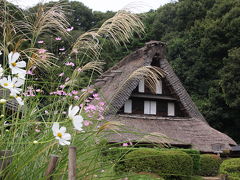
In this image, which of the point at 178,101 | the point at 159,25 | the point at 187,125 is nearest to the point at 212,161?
the point at 187,125

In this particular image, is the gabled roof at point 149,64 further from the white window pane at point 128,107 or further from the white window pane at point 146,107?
the white window pane at point 146,107

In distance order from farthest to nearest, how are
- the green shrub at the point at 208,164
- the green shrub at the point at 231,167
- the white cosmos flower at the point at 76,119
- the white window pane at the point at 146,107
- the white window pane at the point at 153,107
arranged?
the white window pane at the point at 153,107
the white window pane at the point at 146,107
the green shrub at the point at 208,164
the green shrub at the point at 231,167
the white cosmos flower at the point at 76,119

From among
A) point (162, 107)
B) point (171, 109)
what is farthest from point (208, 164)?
point (162, 107)

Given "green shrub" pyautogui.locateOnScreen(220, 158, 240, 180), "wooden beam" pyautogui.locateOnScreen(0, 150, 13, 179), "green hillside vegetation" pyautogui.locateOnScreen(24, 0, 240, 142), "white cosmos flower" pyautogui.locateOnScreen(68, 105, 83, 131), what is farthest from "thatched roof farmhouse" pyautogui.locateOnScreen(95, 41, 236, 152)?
"white cosmos flower" pyautogui.locateOnScreen(68, 105, 83, 131)

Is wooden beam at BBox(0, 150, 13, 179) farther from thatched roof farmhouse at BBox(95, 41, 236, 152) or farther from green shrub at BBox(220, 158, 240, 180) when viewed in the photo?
thatched roof farmhouse at BBox(95, 41, 236, 152)

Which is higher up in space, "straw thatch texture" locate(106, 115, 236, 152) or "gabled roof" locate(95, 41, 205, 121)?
"gabled roof" locate(95, 41, 205, 121)

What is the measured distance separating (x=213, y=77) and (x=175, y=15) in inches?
258

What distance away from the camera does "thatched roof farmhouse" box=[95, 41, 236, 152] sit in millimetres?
13308

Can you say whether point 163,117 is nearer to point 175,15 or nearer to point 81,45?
point 81,45

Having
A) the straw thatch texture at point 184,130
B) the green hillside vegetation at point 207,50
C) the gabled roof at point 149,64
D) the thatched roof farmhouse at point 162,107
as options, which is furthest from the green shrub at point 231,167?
the green hillside vegetation at point 207,50

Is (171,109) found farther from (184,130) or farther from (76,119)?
(76,119)

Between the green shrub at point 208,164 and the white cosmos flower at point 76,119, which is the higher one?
the white cosmos flower at point 76,119

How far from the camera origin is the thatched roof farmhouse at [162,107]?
13308mm

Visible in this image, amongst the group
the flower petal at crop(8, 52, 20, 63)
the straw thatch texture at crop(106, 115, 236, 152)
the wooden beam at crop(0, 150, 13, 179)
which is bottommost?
the straw thatch texture at crop(106, 115, 236, 152)
